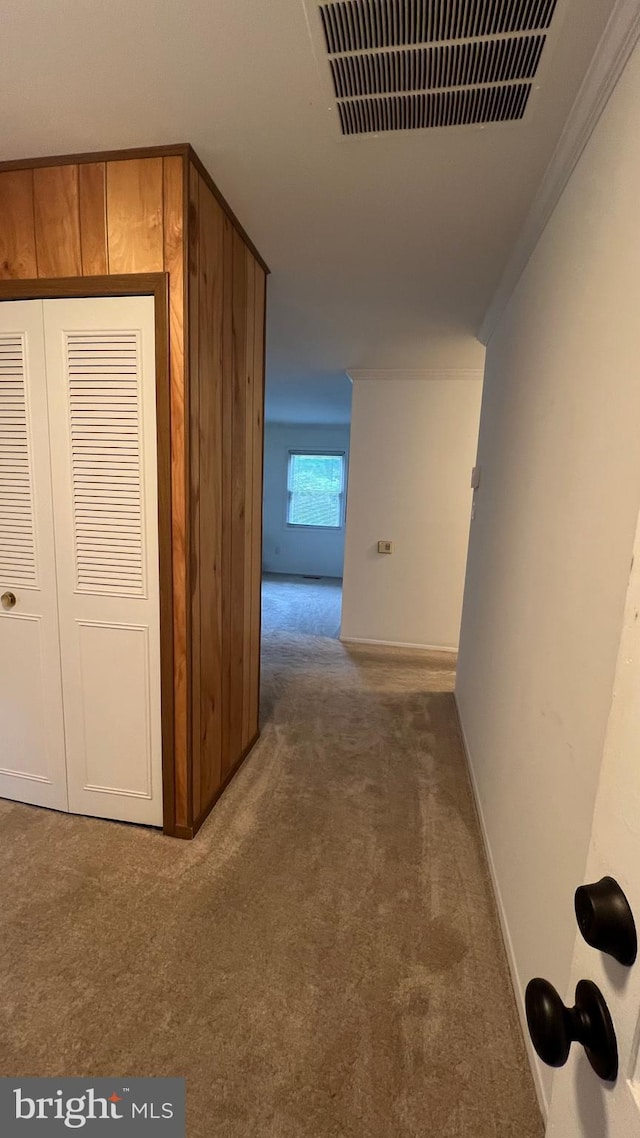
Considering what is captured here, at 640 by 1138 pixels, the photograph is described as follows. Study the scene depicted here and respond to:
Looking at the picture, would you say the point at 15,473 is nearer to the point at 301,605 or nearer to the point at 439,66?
the point at 439,66

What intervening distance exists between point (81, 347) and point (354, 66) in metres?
1.20

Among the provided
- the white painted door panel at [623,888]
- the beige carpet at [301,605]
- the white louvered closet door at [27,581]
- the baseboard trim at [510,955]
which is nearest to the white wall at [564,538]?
the baseboard trim at [510,955]

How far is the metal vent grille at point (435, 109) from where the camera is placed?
1347 millimetres

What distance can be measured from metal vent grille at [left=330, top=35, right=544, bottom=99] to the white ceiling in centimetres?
6

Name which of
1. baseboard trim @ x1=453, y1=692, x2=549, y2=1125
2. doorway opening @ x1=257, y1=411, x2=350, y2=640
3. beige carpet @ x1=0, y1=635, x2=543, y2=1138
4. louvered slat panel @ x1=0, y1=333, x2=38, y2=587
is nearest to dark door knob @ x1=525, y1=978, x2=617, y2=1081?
baseboard trim @ x1=453, y1=692, x2=549, y2=1125

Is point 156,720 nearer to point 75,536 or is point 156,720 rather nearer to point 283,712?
point 75,536

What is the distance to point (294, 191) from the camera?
181cm

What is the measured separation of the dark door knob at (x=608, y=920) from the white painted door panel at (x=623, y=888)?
0.03ft

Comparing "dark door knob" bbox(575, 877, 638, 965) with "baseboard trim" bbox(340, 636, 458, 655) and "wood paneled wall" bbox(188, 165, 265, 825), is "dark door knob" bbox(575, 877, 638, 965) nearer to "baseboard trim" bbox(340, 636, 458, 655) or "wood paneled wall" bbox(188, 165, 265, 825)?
"wood paneled wall" bbox(188, 165, 265, 825)

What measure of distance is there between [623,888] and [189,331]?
183 centimetres

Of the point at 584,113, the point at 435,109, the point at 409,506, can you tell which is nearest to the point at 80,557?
the point at 435,109

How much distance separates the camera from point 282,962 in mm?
1482

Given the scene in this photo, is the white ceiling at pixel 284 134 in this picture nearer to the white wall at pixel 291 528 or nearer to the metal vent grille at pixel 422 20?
the metal vent grille at pixel 422 20

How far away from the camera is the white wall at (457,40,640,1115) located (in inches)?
39.4
